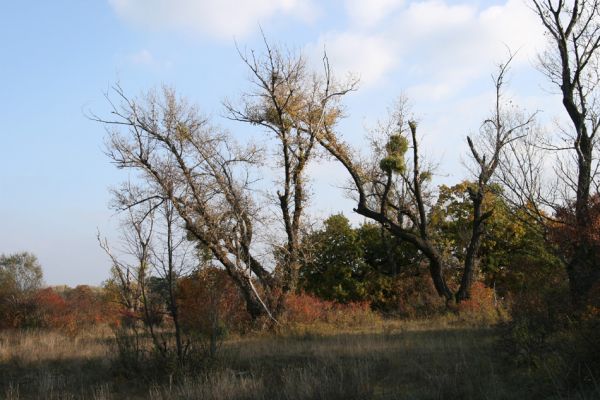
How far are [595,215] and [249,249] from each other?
12021 mm

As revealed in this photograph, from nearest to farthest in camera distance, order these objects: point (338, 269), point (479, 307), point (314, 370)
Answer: point (314, 370)
point (479, 307)
point (338, 269)

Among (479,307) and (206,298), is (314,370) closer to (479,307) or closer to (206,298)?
(206,298)

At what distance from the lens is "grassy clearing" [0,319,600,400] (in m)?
9.48

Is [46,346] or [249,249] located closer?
[46,346]

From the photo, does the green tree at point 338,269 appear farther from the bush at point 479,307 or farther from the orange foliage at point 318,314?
the bush at point 479,307

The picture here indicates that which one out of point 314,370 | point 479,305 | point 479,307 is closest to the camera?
point 314,370

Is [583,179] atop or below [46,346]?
atop

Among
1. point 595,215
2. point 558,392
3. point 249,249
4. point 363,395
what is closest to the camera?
point 558,392

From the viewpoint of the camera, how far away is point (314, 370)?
11.7 meters

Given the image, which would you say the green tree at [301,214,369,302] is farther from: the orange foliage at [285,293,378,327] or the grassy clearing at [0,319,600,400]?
the grassy clearing at [0,319,600,400]

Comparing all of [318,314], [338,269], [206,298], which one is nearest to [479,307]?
[318,314]

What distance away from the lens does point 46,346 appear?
17.3 meters

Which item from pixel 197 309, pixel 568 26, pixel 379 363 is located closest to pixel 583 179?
pixel 568 26

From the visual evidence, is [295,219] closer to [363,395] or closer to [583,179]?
[583,179]
